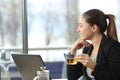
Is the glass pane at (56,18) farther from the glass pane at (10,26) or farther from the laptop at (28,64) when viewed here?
the laptop at (28,64)

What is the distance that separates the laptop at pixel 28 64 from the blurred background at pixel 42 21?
1.72 meters

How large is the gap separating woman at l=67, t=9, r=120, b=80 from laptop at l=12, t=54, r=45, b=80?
0.95 feet

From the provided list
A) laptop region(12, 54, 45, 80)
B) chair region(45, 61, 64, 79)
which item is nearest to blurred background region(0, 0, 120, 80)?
chair region(45, 61, 64, 79)

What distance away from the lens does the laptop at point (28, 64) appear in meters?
1.94

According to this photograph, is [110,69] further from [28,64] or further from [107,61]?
[28,64]

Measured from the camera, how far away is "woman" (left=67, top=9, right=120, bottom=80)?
6.59ft

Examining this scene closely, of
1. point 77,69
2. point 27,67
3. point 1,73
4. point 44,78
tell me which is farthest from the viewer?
point 1,73

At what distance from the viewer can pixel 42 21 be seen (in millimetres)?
4039

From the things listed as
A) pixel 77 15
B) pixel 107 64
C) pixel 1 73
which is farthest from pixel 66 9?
pixel 107 64

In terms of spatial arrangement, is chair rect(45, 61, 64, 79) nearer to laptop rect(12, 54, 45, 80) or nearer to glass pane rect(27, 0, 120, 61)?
glass pane rect(27, 0, 120, 61)

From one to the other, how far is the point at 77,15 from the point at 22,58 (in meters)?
2.19

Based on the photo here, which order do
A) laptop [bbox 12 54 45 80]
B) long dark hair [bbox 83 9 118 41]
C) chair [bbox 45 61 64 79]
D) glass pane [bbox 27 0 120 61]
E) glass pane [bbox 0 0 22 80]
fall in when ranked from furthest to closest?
chair [bbox 45 61 64 79] → glass pane [bbox 27 0 120 61] → glass pane [bbox 0 0 22 80] → long dark hair [bbox 83 9 118 41] → laptop [bbox 12 54 45 80]

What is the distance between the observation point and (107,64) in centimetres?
211

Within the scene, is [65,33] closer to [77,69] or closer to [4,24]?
[4,24]
